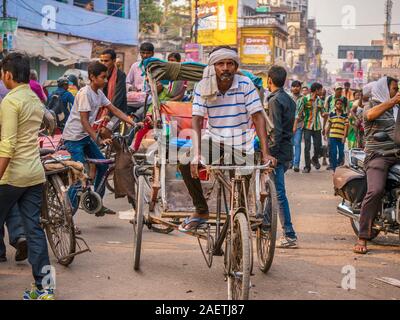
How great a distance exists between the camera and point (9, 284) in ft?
18.7

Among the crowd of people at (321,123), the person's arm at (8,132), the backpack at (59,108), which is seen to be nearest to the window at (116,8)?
the crowd of people at (321,123)

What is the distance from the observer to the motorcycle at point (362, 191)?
23.9 ft

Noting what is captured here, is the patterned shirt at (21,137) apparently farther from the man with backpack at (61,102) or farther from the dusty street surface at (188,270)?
the man with backpack at (61,102)

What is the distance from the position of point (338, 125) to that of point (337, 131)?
0.48 ft

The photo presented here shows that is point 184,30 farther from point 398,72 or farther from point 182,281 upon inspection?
point 182,281

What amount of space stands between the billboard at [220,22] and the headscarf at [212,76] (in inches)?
2208

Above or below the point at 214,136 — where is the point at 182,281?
below

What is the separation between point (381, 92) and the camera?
7371 millimetres

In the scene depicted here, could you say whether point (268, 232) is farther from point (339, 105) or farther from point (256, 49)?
point (256, 49)

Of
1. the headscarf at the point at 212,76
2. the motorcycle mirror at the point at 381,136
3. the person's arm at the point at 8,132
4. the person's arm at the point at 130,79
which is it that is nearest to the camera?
the person's arm at the point at 8,132

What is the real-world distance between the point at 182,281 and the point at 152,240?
1754mm

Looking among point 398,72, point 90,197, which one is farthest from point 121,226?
point 398,72

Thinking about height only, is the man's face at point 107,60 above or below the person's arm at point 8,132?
above

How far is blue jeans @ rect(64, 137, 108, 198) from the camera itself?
7.96 m
